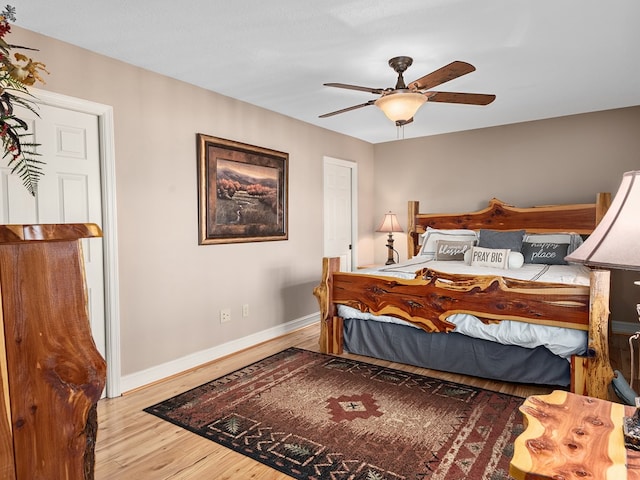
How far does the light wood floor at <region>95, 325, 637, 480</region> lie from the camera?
1.95 m

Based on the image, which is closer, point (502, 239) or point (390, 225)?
point (502, 239)

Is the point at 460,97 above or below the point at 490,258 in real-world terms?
above

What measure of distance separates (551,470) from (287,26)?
7.90 ft

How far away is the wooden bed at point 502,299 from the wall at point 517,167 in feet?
1.14

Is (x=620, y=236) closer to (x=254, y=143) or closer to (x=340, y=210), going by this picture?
(x=254, y=143)

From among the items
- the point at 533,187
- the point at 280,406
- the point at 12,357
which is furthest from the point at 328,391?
the point at 533,187

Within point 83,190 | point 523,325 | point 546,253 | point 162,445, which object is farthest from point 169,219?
point 546,253

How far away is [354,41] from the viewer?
255cm

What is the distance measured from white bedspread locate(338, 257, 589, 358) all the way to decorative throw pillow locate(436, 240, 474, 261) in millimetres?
482

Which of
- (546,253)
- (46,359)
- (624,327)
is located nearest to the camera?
(46,359)

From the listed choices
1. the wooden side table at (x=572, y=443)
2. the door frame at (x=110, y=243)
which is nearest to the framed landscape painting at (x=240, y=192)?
the door frame at (x=110, y=243)

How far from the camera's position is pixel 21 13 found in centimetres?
217

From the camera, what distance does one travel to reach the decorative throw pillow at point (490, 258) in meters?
3.76

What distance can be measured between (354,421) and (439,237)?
112 inches
